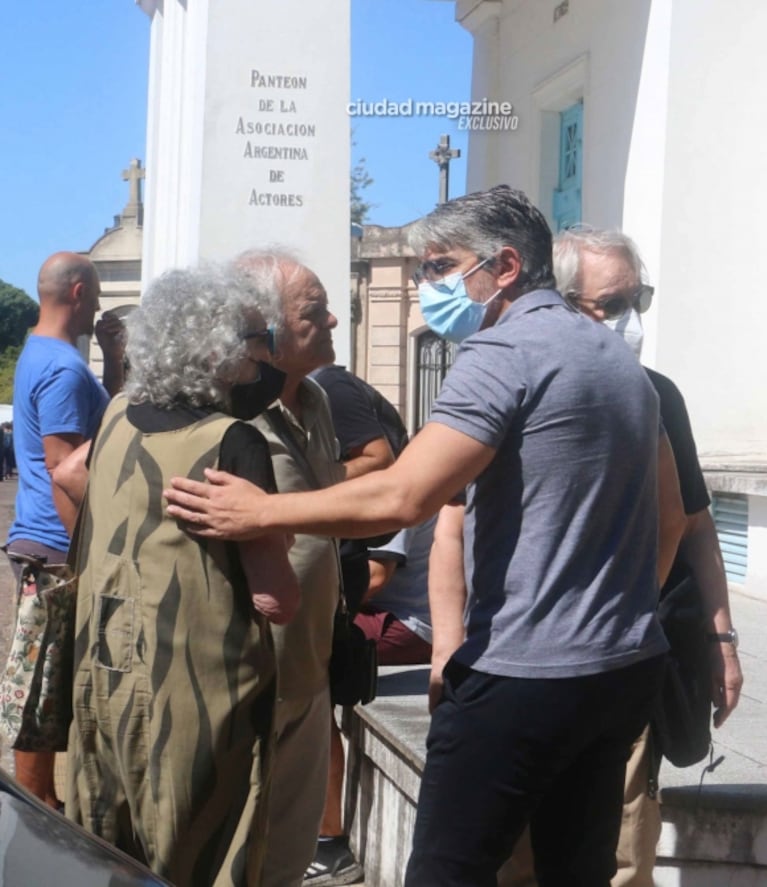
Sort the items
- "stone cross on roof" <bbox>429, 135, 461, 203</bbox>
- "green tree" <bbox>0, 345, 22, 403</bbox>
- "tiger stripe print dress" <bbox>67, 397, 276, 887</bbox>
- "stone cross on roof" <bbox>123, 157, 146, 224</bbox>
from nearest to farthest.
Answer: "tiger stripe print dress" <bbox>67, 397, 276, 887</bbox>, "stone cross on roof" <bbox>429, 135, 461, 203</bbox>, "stone cross on roof" <bbox>123, 157, 146, 224</bbox>, "green tree" <bbox>0, 345, 22, 403</bbox>

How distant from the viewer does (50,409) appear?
4379 millimetres

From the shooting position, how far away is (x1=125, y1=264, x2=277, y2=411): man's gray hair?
8.89 ft

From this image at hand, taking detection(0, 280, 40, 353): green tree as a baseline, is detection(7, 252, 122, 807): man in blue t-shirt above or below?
above

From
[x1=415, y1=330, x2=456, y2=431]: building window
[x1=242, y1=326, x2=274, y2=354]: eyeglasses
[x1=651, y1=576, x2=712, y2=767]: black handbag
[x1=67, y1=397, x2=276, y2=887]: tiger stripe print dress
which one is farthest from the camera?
[x1=415, y1=330, x2=456, y2=431]: building window

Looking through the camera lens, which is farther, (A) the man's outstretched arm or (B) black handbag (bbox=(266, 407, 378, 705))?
(B) black handbag (bbox=(266, 407, 378, 705))

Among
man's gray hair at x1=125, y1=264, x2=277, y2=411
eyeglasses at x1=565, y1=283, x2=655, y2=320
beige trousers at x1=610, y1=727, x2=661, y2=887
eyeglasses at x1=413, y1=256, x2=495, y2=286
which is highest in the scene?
eyeglasses at x1=413, y1=256, x2=495, y2=286

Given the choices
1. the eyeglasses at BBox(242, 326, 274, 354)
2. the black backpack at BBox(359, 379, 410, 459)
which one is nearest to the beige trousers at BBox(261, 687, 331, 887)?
the eyeglasses at BBox(242, 326, 274, 354)

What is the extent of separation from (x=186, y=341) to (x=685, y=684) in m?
1.41

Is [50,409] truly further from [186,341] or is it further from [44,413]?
[186,341]

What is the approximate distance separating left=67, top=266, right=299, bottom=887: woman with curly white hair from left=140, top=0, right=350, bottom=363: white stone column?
5.44m

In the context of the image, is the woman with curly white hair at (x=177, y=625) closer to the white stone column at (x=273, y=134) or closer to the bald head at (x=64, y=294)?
the bald head at (x=64, y=294)

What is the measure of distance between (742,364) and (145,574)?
22.3 ft

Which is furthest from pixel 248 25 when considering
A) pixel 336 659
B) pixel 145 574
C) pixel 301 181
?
pixel 145 574

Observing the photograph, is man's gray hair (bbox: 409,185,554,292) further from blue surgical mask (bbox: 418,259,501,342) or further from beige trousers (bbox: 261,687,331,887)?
beige trousers (bbox: 261,687,331,887)
